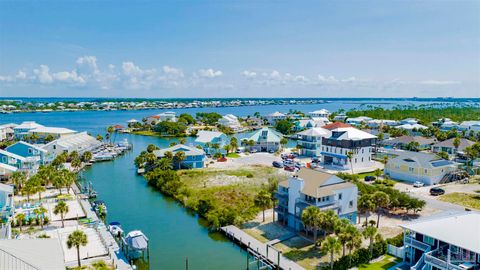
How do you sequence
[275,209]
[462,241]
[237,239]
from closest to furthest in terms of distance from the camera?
[462,241] < [237,239] < [275,209]

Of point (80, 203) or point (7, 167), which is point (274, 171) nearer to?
point (80, 203)

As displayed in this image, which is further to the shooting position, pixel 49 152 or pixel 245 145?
pixel 245 145

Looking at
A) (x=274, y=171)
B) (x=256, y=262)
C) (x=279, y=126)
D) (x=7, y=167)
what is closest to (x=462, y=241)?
(x=256, y=262)

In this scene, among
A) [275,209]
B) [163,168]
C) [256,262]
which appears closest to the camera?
[256,262]

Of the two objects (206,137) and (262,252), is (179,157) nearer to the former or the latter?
(206,137)

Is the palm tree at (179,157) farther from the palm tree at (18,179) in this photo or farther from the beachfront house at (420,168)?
the beachfront house at (420,168)

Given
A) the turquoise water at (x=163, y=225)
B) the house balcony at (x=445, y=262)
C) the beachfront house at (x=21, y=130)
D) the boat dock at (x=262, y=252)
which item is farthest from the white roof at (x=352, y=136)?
the beachfront house at (x=21, y=130)

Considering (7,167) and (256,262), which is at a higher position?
(7,167)
